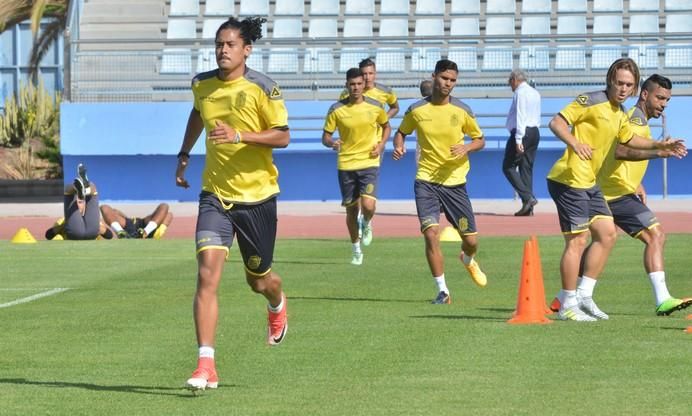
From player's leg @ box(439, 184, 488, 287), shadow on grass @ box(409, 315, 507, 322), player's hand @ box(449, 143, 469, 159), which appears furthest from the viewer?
player's leg @ box(439, 184, 488, 287)

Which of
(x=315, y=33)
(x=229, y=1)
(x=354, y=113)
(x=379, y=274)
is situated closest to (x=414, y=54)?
(x=315, y=33)

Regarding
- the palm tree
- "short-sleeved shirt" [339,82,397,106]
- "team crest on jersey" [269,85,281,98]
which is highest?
the palm tree

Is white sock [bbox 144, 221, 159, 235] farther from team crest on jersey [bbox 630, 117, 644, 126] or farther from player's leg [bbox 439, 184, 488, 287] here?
team crest on jersey [bbox 630, 117, 644, 126]

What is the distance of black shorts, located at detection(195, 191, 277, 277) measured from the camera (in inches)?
348

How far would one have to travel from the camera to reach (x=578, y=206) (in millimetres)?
11742

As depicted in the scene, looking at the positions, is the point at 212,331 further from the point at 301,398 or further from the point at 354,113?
the point at 354,113

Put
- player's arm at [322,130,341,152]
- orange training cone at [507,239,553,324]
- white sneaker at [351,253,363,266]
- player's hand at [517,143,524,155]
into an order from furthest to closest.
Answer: player's hand at [517,143,524,155], player's arm at [322,130,341,152], white sneaker at [351,253,363,266], orange training cone at [507,239,553,324]

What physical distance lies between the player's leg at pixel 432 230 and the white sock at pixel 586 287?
5.59ft

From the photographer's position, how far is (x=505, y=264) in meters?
17.6

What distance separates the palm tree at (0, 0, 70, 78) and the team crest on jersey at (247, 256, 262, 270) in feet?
83.2

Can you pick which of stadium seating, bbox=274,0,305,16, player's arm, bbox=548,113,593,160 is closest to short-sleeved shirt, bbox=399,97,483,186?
player's arm, bbox=548,113,593,160

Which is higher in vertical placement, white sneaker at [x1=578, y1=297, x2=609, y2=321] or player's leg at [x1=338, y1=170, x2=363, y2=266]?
player's leg at [x1=338, y1=170, x2=363, y2=266]

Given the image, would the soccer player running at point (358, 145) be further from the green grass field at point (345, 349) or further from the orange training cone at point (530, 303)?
the orange training cone at point (530, 303)

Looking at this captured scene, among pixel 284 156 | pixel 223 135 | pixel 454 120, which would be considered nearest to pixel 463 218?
pixel 454 120
